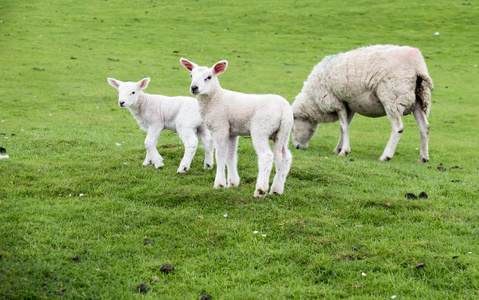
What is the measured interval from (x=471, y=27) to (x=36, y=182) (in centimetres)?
3589

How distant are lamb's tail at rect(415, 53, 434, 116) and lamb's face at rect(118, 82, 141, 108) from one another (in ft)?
19.9

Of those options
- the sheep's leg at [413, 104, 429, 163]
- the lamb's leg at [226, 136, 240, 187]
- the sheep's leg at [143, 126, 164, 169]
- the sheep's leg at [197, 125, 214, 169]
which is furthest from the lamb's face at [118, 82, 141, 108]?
the sheep's leg at [413, 104, 429, 163]

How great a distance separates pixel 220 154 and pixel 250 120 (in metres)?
0.72

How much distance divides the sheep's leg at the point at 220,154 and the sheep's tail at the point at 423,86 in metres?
5.53

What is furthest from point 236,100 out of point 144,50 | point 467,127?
point 144,50

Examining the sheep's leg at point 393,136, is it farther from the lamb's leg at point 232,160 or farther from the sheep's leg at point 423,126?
the lamb's leg at point 232,160

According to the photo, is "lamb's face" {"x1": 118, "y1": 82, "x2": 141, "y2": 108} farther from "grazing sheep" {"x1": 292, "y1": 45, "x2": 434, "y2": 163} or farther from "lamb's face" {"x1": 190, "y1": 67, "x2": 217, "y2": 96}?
"grazing sheep" {"x1": 292, "y1": 45, "x2": 434, "y2": 163}

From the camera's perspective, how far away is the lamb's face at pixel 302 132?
1297 cm

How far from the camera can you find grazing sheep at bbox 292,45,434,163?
430 inches

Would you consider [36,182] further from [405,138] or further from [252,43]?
[252,43]

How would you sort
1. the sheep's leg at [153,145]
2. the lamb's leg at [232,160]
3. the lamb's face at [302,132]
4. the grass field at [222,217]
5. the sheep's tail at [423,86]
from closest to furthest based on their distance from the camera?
the grass field at [222,217] → the lamb's leg at [232,160] → the sheep's leg at [153,145] → the sheep's tail at [423,86] → the lamb's face at [302,132]

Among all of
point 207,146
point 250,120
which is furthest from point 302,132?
point 250,120

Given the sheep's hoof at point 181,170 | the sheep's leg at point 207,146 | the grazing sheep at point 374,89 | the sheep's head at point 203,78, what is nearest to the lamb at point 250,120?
the sheep's head at point 203,78

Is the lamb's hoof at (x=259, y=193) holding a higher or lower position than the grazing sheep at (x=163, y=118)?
lower
